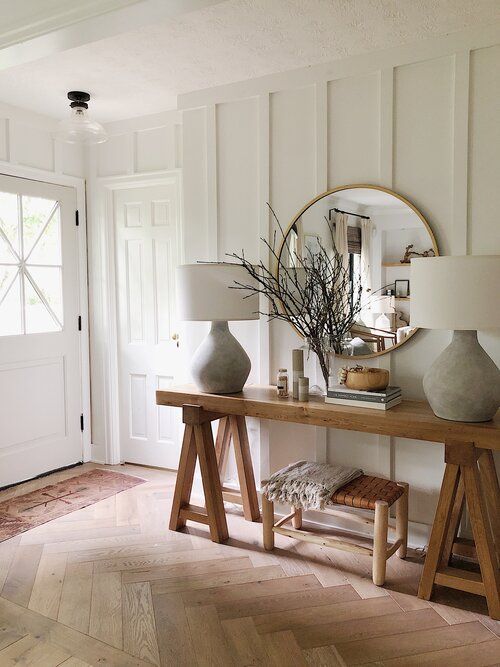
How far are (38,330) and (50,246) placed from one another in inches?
23.4

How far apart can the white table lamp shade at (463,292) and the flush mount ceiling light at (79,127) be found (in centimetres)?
213

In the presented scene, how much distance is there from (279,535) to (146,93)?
2.68 meters

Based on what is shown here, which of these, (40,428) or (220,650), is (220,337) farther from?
(40,428)

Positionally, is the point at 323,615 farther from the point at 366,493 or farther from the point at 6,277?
the point at 6,277

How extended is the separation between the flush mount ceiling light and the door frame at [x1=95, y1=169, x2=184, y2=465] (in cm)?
59

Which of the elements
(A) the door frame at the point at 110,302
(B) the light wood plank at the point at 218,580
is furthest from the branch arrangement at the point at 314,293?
(A) the door frame at the point at 110,302

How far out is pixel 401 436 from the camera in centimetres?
249

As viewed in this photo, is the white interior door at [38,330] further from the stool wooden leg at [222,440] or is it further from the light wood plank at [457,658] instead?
the light wood plank at [457,658]

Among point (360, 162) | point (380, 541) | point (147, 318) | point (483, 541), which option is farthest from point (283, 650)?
point (147, 318)

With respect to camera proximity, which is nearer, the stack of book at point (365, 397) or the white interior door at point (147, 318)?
the stack of book at point (365, 397)

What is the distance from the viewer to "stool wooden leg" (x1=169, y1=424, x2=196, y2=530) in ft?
10.3

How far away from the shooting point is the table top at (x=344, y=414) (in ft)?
7.82

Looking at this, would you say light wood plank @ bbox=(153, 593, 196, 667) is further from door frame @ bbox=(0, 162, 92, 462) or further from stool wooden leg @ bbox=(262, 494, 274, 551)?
door frame @ bbox=(0, 162, 92, 462)

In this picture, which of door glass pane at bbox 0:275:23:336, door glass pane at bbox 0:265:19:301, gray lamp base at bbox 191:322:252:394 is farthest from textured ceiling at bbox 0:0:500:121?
gray lamp base at bbox 191:322:252:394
